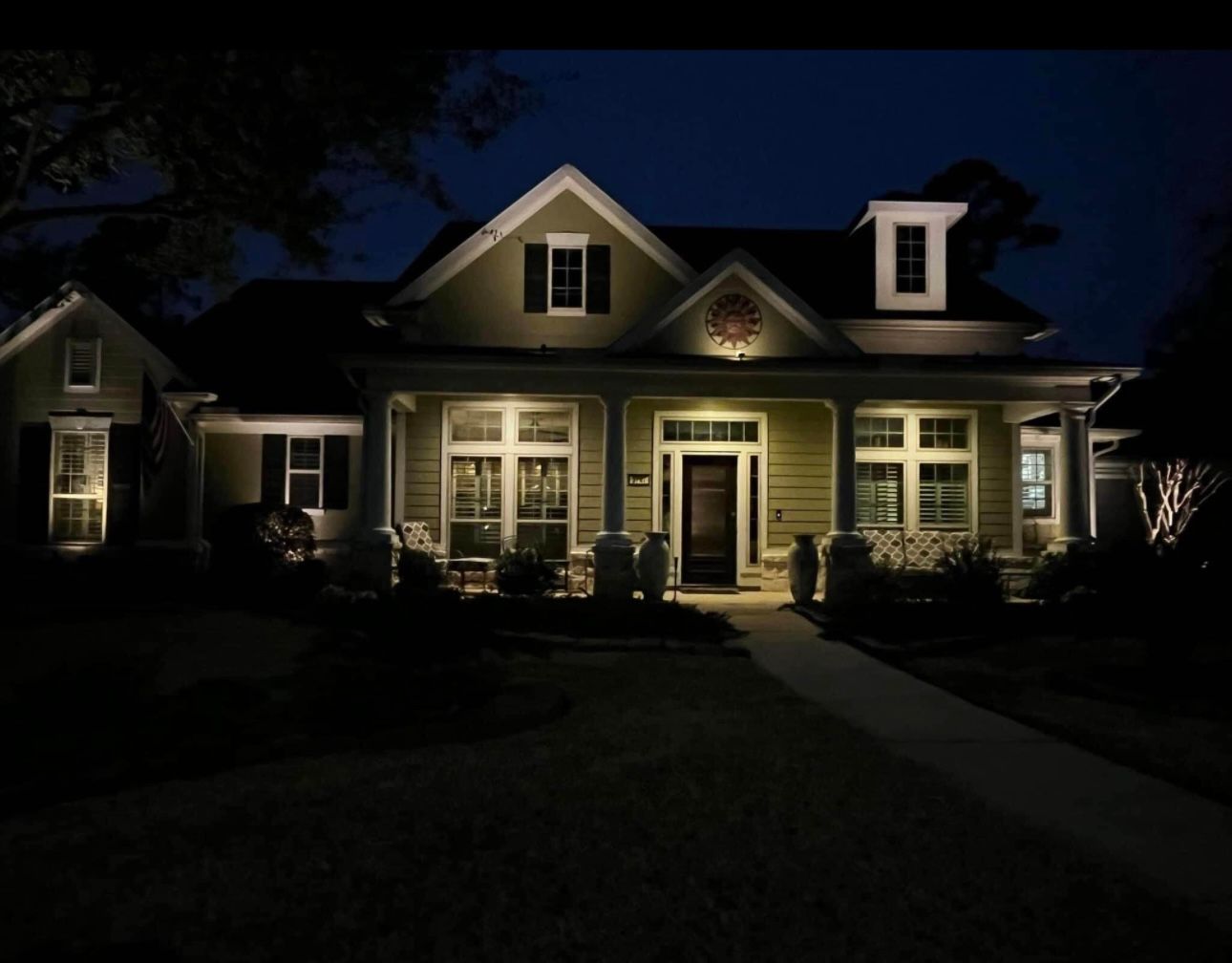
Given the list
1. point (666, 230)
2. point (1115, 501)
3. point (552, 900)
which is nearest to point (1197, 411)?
point (1115, 501)

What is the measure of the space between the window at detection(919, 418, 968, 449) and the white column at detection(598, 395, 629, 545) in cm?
547

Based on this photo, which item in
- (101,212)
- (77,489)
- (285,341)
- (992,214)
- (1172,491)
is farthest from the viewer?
(992,214)

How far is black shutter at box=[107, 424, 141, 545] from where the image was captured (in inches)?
670

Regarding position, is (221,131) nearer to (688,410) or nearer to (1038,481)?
(688,410)

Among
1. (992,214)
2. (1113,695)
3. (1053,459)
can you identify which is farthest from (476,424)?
(992,214)

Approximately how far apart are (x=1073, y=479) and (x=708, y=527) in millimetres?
5417

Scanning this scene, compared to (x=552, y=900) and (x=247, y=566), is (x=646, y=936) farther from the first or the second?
(x=247, y=566)

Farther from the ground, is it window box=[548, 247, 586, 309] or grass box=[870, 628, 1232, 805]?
window box=[548, 247, 586, 309]

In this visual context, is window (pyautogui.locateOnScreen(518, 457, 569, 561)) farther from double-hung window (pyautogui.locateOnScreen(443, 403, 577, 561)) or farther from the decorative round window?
the decorative round window

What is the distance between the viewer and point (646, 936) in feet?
11.4

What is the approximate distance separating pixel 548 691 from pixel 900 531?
1016 centimetres

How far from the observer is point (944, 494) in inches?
672

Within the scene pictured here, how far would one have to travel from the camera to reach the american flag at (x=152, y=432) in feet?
54.7

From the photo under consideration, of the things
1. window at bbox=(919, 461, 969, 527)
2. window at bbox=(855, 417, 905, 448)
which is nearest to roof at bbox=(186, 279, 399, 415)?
window at bbox=(855, 417, 905, 448)
